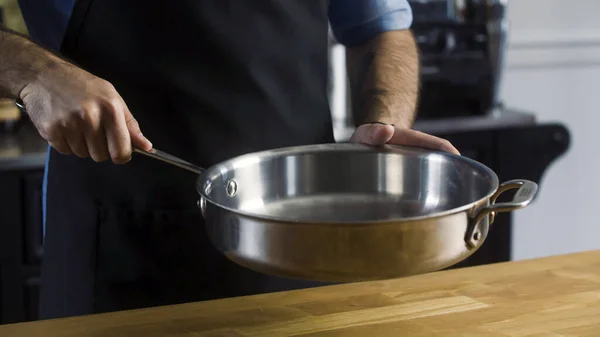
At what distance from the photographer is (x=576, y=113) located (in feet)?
8.59

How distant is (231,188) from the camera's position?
855mm

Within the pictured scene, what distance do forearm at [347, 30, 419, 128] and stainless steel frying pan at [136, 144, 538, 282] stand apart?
0.70 feet

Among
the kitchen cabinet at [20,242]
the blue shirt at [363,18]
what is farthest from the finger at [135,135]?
the kitchen cabinet at [20,242]

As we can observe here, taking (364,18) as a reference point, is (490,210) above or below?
below

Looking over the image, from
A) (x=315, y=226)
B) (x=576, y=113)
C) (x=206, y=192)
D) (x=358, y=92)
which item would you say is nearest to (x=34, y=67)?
(x=206, y=192)

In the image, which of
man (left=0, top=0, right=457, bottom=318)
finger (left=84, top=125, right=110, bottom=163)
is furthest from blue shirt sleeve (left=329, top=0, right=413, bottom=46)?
finger (left=84, top=125, right=110, bottom=163)

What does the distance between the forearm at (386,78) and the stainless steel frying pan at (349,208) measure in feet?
0.70

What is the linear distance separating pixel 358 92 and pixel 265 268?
21.9 inches

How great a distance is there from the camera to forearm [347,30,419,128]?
1145mm

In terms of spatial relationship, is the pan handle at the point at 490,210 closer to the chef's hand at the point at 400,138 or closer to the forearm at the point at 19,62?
the chef's hand at the point at 400,138

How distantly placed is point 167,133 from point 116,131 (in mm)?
260

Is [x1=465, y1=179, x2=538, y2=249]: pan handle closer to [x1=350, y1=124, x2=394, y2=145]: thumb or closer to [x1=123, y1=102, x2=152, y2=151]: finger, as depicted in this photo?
[x1=350, y1=124, x2=394, y2=145]: thumb

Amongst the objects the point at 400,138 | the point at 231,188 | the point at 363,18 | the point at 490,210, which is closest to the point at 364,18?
the point at 363,18

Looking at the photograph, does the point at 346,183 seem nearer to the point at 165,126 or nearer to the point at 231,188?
the point at 231,188
